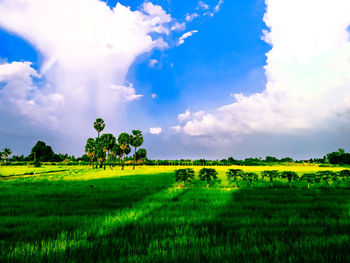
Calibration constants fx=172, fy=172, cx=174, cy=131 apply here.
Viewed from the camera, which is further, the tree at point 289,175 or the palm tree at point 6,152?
the palm tree at point 6,152

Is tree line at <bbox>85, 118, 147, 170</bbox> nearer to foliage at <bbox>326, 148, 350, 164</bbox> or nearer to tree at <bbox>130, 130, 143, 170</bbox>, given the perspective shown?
tree at <bbox>130, 130, 143, 170</bbox>

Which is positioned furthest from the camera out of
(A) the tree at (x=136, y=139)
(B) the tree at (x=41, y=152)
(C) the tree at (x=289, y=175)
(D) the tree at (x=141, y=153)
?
(B) the tree at (x=41, y=152)

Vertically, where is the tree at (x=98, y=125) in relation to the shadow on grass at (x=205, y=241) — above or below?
above

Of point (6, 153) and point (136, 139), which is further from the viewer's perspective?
point (6, 153)

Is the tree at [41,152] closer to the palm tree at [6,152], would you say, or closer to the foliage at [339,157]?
the palm tree at [6,152]

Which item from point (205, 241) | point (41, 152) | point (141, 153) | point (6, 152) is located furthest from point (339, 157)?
point (6, 152)

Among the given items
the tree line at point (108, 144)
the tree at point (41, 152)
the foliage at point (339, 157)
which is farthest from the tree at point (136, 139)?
the foliage at point (339, 157)

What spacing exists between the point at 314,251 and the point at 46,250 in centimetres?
513

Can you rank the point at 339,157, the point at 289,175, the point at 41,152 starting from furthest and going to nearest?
the point at 41,152
the point at 339,157
the point at 289,175

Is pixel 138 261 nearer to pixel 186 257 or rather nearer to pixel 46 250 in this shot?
pixel 186 257

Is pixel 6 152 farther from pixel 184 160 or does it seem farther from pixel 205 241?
pixel 205 241

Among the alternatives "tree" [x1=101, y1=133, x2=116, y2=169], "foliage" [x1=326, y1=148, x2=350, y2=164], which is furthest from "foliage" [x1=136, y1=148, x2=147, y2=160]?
"foliage" [x1=326, y1=148, x2=350, y2=164]

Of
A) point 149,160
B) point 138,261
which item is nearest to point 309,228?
point 138,261

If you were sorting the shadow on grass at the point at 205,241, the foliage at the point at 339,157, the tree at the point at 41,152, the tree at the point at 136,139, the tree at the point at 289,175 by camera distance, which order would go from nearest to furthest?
the shadow on grass at the point at 205,241
the tree at the point at 289,175
the tree at the point at 136,139
the foliage at the point at 339,157
the tree at the point at 41,152
